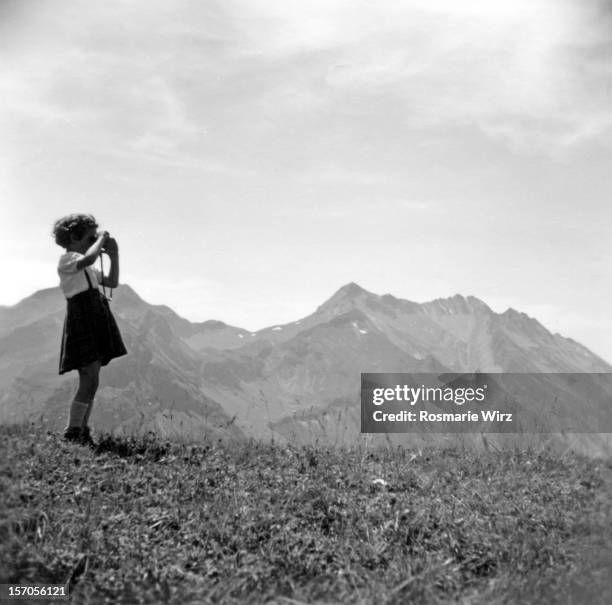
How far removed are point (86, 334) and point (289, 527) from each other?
12.3ft

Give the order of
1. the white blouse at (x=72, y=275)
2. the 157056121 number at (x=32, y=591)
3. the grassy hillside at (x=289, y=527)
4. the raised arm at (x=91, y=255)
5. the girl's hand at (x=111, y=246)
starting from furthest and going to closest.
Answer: the girl's hand at (x=111, y=246) < the white blouse at (x=72, y=275) < the raised arm at (x=91, y=255) < the grassy hillside at (x=289, y=527) < the 157056121 number at (x=32, y=591)

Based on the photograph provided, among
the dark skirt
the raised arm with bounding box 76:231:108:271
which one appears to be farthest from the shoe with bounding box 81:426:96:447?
the raised arm with bounding box 76:231:108:271

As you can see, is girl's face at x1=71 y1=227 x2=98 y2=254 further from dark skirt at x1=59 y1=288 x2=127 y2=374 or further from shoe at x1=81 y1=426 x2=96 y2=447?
shoe at x1=81 y1=426 x2=96 y2=447

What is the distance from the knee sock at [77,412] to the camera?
9.18 m

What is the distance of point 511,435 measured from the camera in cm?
1105

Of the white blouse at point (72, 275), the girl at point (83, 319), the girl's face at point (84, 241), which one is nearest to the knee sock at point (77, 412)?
the girl at point (83, 319)

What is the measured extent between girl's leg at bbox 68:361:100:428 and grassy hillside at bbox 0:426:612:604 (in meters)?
0.39

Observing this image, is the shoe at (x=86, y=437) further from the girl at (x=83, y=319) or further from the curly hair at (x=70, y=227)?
the curly hair at (x=70, y=227)

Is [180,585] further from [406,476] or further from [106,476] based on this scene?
[406,476]

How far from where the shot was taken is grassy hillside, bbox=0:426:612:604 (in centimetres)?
586

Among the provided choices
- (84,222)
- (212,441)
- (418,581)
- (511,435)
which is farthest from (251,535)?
(511,435)

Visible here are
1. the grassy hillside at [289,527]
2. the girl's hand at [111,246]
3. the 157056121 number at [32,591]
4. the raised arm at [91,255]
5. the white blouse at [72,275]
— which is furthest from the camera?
the girl's hand at [111,246]

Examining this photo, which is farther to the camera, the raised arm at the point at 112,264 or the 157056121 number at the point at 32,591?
the raised arm at the point at 112,264

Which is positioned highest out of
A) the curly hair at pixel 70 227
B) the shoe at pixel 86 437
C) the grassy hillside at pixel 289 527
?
the curly hair at pixel 70 227
